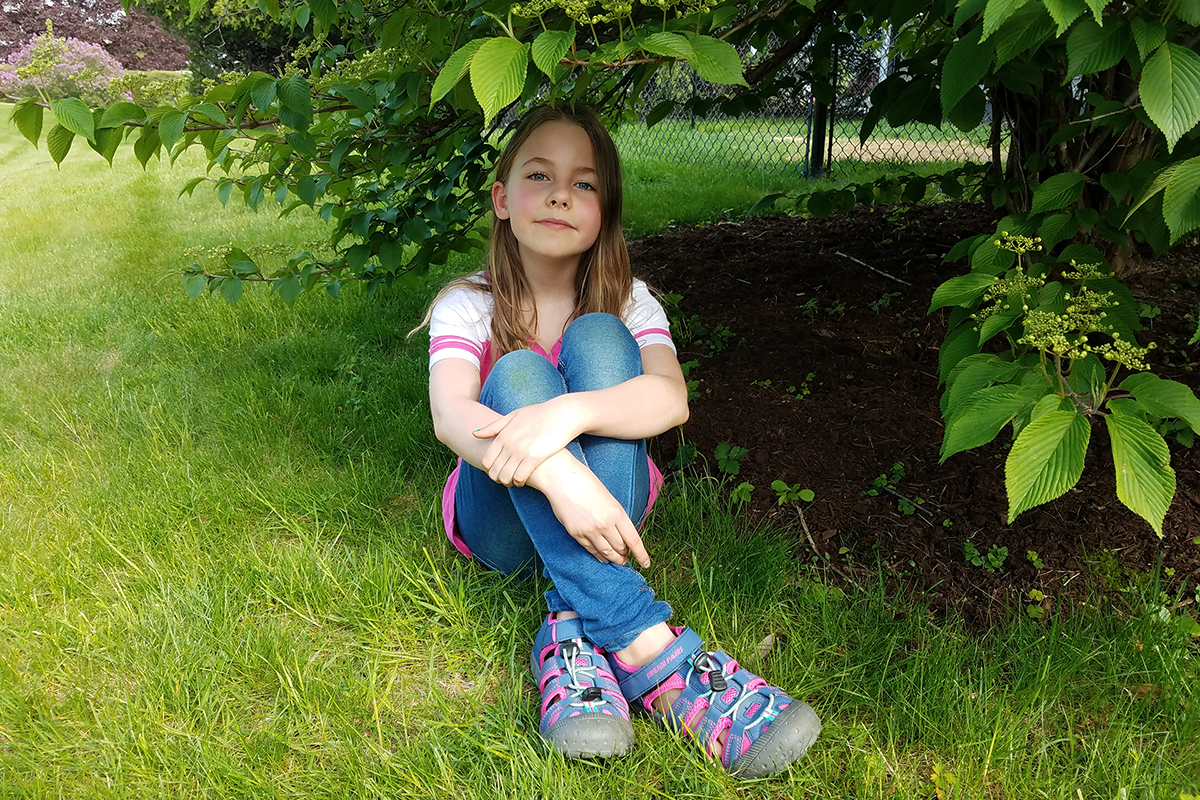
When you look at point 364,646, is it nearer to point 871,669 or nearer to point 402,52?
point 871,669

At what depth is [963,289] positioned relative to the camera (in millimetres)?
1379

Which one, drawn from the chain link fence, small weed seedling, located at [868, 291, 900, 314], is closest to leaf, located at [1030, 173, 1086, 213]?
small weed seedling, located at [868, 291, 900, 314]

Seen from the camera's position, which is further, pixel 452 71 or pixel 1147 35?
pixel 452 71

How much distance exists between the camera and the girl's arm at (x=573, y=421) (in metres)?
1.49

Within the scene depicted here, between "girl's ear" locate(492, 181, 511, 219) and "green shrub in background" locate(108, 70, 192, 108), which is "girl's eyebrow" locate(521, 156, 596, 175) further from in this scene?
"green shrub in background" locate(108, 70, 192, 108)

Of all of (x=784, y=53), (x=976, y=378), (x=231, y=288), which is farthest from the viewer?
(x=784, y=53)

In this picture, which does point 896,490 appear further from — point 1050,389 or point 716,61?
point 716,61

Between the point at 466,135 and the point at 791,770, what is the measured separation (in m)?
1.95

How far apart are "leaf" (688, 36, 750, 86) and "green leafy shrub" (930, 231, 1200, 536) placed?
1.78 ft

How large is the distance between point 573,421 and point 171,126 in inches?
42.3

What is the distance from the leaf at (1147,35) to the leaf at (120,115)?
1850mm

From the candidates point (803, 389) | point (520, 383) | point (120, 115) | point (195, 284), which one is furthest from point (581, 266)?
point (195, 284)

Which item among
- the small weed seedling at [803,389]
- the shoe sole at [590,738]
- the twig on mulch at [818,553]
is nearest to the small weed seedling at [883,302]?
the small weed seedling at [803,389]

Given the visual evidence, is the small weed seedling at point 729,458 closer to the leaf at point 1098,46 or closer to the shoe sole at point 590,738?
the shoe sole at point 590,738
